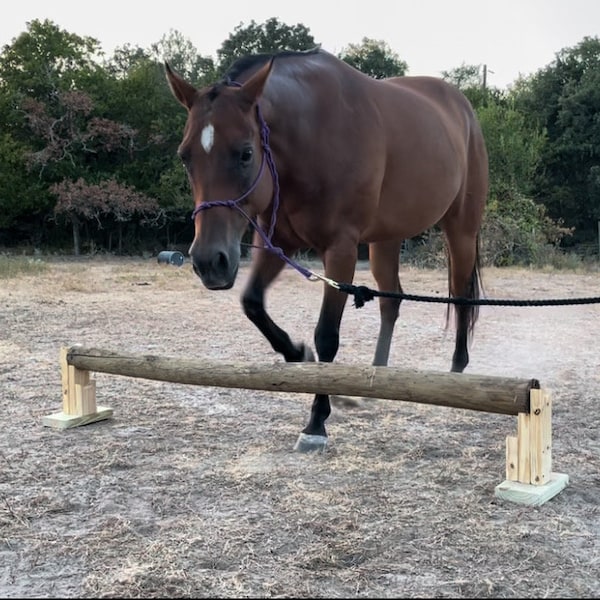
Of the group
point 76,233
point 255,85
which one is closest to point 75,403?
point 255,85

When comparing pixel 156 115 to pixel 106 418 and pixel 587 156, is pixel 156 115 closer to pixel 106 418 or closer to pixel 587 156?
pixel 587 156

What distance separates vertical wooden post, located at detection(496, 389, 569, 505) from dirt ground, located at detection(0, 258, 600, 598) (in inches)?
2.5

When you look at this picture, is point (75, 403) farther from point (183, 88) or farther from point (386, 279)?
point (386, 279)

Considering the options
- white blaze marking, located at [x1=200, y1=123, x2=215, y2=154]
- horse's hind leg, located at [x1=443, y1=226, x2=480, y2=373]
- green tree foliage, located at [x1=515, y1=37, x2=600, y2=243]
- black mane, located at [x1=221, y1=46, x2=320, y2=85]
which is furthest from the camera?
green tree foliage, located at [x1=515, y1=37, x2=600, y2=243]

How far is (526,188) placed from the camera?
22.1m

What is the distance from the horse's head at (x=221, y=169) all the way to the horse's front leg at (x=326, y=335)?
0.70 meters

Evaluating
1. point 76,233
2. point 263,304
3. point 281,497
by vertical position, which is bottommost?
point 281,497

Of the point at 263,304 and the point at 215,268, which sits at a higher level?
the point at 215,268

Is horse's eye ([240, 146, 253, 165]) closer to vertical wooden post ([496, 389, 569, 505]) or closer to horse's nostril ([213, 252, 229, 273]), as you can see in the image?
horse's nostril ([213, 252, 229, 273])

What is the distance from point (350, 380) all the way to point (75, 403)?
173cm

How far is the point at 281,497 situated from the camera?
2.70 m

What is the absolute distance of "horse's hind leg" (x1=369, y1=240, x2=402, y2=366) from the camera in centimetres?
497

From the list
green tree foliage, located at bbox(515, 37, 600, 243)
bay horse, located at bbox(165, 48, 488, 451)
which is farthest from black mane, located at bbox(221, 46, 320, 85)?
green tree foliage, located at bbox(515, 37, 600, 243)

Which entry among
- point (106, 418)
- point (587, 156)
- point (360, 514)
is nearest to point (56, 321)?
point (106, 418)
